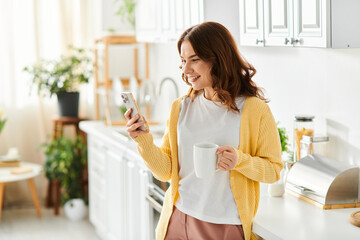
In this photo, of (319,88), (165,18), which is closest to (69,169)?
(165,18)

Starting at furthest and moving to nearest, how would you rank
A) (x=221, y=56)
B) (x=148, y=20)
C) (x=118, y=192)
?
(x=148, y=20) < (x=118, y=192) < (x=221, y=56)

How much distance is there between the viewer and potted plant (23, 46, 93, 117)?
4.62 meters

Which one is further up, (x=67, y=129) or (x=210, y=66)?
(x=210, y=66)

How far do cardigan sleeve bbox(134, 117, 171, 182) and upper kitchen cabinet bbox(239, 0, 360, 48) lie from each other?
0.59 metres

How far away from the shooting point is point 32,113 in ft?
16.5

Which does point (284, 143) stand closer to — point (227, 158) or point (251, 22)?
point (251, 22)

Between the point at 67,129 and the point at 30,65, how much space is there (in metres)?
0.66

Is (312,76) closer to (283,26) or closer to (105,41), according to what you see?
(283,26)

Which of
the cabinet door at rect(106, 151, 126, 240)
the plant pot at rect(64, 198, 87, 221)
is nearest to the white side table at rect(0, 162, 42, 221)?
the plant pot at rect(64, 198, 87, 221)

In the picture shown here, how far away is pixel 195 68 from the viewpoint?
6.02 feet

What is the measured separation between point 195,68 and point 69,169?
3.01 meters

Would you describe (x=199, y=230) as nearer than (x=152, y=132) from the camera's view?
Yes

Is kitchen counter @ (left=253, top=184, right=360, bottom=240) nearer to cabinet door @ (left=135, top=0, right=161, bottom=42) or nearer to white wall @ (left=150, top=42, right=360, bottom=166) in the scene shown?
white wall @ (left=150, top=42, right=360, bottom=166)

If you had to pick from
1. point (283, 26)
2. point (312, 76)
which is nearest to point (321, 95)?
point (312, 76)
